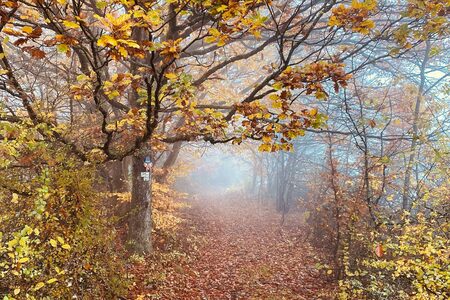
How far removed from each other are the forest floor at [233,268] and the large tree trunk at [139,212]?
46 centimetres

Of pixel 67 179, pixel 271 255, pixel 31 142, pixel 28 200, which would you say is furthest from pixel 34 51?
pixel 271 255

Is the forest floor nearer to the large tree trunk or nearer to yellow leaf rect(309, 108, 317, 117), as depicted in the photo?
the large tree trunk

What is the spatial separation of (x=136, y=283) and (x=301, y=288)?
408 cm

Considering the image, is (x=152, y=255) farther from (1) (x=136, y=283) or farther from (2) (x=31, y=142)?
(2) (x=31, y=142)

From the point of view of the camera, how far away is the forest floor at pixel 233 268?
7336 mm

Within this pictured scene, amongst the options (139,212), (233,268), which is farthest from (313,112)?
(233,268)

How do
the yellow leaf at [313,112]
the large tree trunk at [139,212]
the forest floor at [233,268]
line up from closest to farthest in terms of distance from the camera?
the yellow leaf at [313,112] → the forest floor at [233,268] → the large tree trunk at [139,212]

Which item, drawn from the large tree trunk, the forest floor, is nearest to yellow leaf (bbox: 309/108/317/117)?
the forest floor

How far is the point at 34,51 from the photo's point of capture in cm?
293

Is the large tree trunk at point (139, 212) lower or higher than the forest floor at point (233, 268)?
higher

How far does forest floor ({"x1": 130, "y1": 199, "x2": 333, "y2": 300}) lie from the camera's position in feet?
24.1

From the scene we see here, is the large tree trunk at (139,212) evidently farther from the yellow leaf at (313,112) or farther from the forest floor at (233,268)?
the yellow leaf at (313,112)


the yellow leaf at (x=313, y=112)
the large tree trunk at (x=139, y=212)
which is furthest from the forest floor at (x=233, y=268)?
the yellow leaf at (x=313, y=112)

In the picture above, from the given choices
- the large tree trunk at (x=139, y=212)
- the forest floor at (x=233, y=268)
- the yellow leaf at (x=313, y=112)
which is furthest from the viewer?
the large tree trunk at (x=139, y=212)
